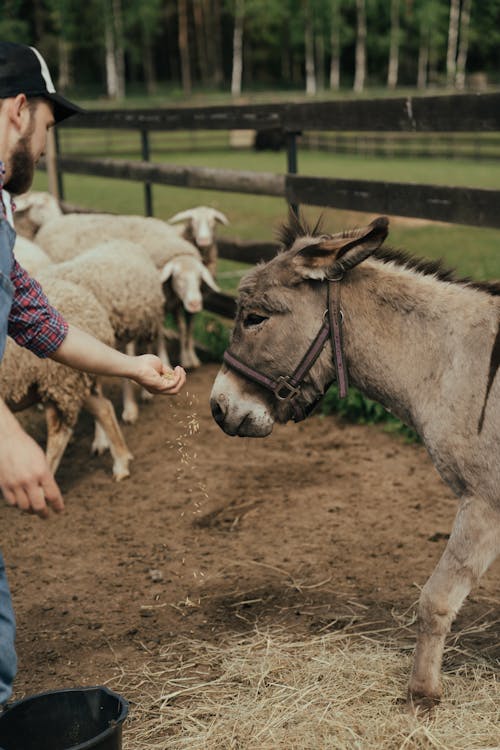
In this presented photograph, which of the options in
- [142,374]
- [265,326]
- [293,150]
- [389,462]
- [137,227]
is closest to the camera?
[142,374]

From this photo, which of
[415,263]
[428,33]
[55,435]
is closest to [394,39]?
[428,33]

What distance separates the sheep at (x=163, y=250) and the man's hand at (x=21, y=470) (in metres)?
5.91

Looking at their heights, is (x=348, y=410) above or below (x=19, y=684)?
below

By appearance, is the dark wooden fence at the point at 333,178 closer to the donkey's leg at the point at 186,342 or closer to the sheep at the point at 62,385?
the donkey's leg at the point at 186,342

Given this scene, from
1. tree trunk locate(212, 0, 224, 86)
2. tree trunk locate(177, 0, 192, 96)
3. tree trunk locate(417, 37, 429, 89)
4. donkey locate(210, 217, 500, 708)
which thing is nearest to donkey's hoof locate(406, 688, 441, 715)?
donkey locate(210, 217, 500, 708)

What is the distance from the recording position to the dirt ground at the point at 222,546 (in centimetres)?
401

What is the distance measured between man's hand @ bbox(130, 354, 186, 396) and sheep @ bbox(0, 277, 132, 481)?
7.76 ft

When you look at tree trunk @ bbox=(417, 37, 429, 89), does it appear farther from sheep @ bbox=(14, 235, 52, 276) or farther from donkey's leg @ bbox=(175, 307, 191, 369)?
sheep @ bbox=(14, 235, 52, 276)

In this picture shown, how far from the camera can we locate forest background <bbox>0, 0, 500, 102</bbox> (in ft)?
186

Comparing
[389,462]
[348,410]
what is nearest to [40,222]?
[348,410]

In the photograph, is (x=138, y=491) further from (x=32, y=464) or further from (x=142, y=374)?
(x=32, y=464)

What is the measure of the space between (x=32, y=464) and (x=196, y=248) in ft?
23.5

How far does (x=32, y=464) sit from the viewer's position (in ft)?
6.47

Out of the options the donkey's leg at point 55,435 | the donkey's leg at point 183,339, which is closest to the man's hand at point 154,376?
the donkey's leg at point 55,435
